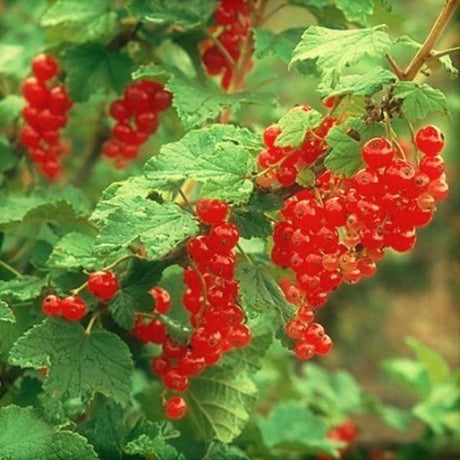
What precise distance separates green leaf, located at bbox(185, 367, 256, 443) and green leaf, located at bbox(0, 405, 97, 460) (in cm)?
33

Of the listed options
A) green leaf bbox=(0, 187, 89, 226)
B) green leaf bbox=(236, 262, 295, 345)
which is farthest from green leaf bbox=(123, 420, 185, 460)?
green leaf bbox=(0, 187, 89, 226)

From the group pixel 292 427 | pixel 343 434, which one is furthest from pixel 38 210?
pixel 343 434

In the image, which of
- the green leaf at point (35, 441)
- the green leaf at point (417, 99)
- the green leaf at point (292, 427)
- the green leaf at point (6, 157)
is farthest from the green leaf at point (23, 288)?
the green leaf at point (292, 427)

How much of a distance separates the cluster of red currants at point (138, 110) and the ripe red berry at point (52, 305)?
505mm

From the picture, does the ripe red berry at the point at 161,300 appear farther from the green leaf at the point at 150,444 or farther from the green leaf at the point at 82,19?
the green leaf at the point at 82,19

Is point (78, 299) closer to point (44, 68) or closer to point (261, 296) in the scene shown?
point (261, 296)

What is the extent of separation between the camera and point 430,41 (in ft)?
3.90

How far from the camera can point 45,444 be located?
49.2 inches

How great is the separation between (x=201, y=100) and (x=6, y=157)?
51 cm

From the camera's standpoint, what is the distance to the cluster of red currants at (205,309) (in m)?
1.22

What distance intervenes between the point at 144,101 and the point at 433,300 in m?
3.88

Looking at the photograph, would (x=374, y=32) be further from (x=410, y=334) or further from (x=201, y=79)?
(x=410, y=334)

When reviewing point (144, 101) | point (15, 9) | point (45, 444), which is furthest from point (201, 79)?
point (15, 9)

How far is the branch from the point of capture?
3.90ft
